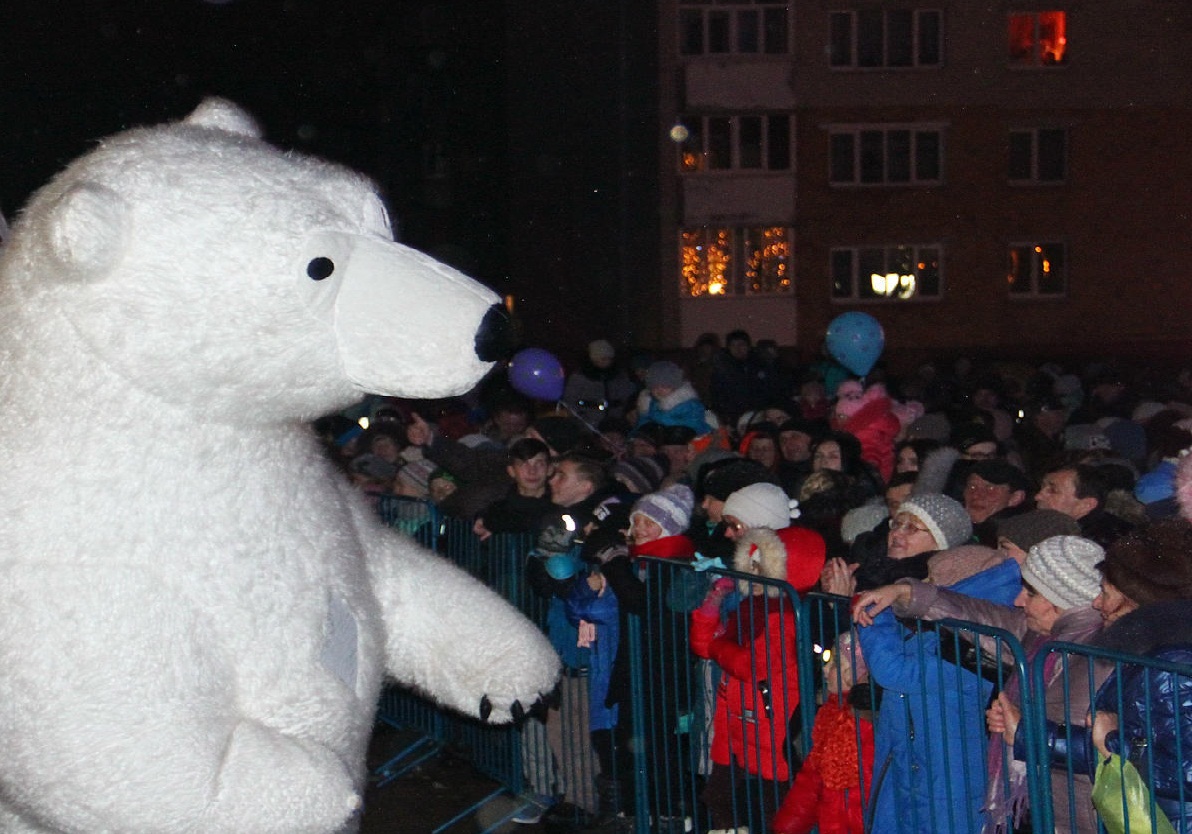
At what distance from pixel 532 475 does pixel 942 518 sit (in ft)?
7.84

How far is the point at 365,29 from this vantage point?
35062mm

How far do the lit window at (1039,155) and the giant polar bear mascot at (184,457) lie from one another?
1030 inches

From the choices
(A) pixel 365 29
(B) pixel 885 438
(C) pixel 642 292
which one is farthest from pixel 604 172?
(B) pixel 885 438

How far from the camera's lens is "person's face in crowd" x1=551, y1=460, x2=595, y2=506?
6.51 m

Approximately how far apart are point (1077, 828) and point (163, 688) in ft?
8.16

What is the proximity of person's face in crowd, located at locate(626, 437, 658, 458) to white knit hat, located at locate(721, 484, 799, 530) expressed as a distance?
2895mm

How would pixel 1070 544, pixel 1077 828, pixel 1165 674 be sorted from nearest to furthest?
pixel 1165 674 < pixel 1077 828 < pixel 1070 544

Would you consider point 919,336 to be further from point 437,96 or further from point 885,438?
point 885,438

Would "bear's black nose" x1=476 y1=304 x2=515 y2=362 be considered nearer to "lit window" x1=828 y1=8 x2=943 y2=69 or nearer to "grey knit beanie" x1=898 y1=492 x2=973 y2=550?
"grey knit beanie" x1=898 y1=492 x2=973 y2=550

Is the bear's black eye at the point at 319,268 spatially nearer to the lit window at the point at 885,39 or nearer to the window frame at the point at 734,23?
the window frame at the point at 734,23

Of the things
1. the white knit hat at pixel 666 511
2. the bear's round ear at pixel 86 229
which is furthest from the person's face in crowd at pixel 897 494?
the bear's round ear at pixel 86 229

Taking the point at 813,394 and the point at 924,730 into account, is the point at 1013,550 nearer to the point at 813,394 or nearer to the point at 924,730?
the point at 924,730

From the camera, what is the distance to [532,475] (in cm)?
691

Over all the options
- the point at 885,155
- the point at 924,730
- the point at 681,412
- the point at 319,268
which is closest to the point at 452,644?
the point at 319,268
